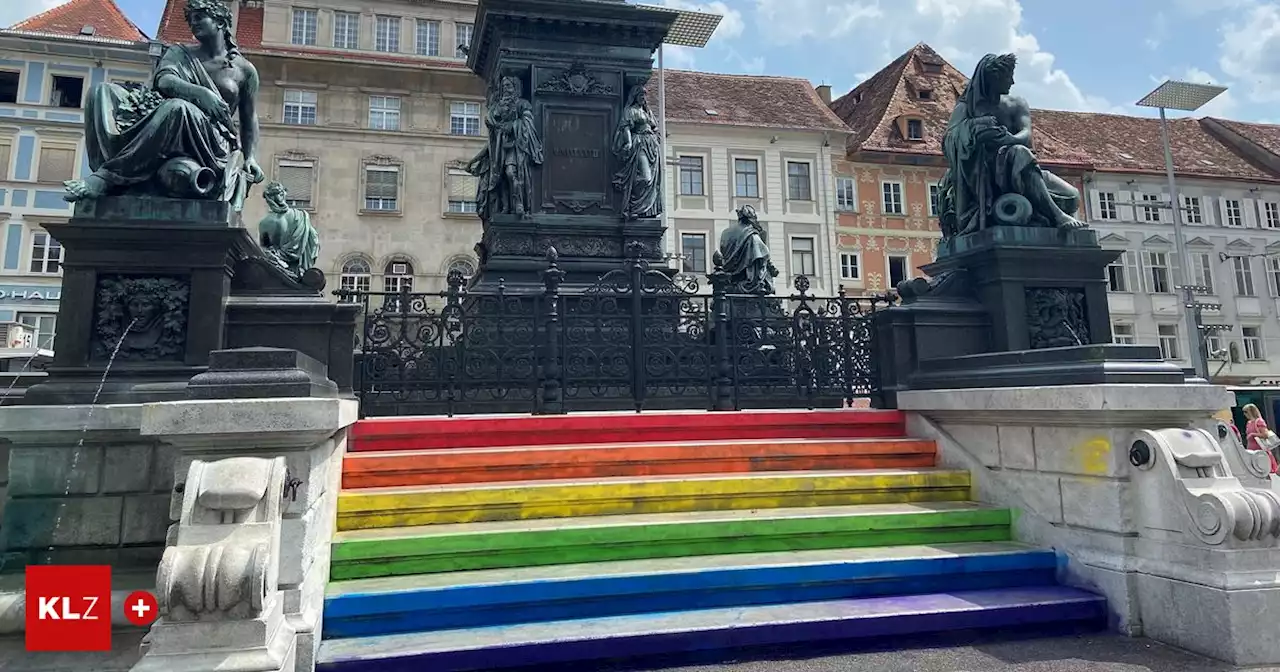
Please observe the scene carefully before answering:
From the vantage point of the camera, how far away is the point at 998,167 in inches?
296

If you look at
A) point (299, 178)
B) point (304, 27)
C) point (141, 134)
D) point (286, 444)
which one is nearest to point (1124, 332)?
point (299, 178)

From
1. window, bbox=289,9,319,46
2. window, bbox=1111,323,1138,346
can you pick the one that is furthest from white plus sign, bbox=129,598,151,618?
window, bbox=1111,323,1138,346

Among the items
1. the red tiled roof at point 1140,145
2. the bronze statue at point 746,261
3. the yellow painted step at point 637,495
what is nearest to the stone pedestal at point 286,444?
the yellow painted step at point 637,495

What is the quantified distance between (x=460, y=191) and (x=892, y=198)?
22475 mm

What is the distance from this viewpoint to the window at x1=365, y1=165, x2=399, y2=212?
33.8m

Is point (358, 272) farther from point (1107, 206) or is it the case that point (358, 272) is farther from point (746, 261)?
point (1107, 206)

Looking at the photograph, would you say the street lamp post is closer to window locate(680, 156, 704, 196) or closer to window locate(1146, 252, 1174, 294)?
window locate(1146, 252, 1174, 294)

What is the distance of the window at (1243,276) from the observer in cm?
4184

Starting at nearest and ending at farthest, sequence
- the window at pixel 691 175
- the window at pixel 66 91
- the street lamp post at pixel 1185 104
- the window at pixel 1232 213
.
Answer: the street lamp post at pixel 1185 104 → the window at pixel 66 91 → the window at pixel 691 175 → the window at pixel 1232 213

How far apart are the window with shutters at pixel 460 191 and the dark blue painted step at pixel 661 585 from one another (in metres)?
31.6

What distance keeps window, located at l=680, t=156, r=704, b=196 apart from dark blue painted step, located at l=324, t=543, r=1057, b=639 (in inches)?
1316

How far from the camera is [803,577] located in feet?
15.0

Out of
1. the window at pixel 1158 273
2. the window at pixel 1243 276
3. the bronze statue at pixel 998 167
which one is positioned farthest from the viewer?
the window at pixel 1243 276

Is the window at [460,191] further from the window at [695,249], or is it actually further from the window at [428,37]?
the window at [695,249]
